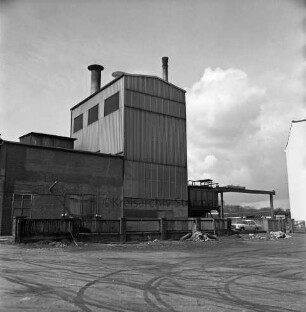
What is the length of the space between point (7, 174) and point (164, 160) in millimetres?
14897

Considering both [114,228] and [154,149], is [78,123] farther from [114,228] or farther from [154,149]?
[114,228]

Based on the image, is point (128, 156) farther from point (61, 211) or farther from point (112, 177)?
point (61, 211)

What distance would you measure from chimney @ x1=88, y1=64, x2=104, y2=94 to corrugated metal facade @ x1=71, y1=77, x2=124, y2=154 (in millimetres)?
2901

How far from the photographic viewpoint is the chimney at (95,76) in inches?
1657

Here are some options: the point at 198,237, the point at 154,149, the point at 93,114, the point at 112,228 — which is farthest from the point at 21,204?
the point at 93,114

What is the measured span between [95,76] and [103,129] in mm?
9340

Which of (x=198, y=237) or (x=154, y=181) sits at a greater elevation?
(x=154, y=181)

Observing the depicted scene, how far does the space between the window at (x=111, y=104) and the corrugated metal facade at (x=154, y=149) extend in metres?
1.26

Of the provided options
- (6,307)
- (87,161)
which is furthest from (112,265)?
(87,161)

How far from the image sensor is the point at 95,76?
1663 inches

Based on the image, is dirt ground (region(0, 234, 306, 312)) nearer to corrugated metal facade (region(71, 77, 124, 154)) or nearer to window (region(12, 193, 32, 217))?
window (region(12, 193, 32, 217))

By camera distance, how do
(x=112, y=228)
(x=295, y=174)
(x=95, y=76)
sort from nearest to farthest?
(x=112, y=228)
(x=95, y=76)
(x=295, y=174)

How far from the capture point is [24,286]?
8117 mm

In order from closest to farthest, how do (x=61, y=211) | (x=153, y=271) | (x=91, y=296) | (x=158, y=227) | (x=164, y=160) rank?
(x=91, y=296) → (x=153, y=271) → (x=158, y=227) → (x=61, y=211) → (x=164, y=160)
